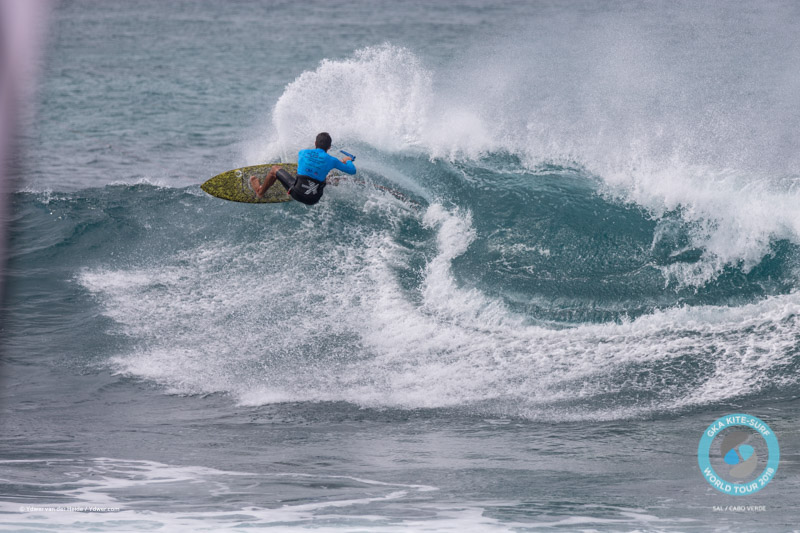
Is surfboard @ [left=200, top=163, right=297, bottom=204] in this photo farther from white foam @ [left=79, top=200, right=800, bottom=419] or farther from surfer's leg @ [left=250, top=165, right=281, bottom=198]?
white foam @ [left=79, top=200, right=800, bottom=419]

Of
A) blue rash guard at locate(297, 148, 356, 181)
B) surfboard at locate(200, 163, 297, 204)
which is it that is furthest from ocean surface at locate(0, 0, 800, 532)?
blue rash guard at locate(297, 148, 356, 181)

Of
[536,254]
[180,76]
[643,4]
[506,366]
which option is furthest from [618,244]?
[643,4]

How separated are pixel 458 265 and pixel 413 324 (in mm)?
1879

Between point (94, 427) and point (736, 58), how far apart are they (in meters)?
25.5

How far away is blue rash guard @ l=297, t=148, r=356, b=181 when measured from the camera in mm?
12414

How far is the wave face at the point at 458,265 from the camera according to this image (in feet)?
34.2

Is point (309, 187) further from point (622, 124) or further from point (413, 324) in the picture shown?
point (622, 124)

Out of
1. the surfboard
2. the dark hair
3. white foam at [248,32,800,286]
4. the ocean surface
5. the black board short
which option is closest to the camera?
the ocean surface

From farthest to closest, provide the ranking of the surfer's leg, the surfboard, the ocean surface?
the surfboard < the surfer's leg < the ocean surface

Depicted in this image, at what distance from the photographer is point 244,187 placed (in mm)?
14625

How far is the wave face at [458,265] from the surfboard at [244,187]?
0.54 m

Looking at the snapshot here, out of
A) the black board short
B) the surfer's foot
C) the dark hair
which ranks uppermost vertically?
the dark hair

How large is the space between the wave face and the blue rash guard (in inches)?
63.7

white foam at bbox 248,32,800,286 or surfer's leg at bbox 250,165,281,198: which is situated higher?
white foam at bbox 248,32,800,286
